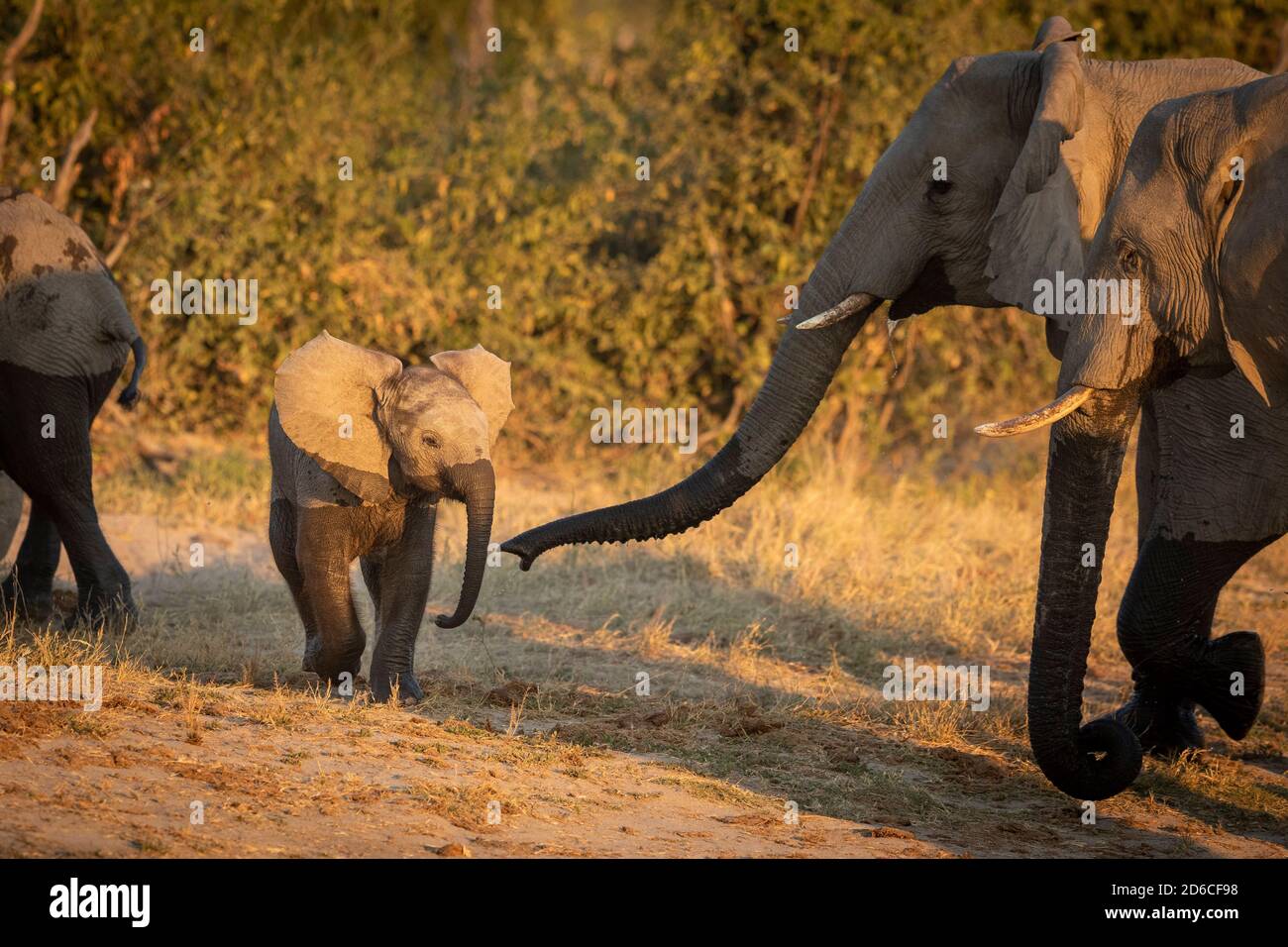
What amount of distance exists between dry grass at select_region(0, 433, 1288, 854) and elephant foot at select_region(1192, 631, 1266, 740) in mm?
281

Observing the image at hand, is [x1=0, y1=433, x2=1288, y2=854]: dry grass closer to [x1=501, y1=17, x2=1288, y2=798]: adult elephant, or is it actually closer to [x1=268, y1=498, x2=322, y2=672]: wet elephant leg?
[x1=268, y1=498, x2=322, y2=672]: wet elephant leg

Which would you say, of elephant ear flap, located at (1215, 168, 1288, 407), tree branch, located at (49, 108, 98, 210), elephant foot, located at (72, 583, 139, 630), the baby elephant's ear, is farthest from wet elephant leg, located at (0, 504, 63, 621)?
elephant ear flap, located at (1215, 168, 1288, 407)

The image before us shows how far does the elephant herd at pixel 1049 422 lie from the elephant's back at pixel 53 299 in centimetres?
5

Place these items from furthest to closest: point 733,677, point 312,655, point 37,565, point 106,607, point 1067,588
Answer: point 37,565, point 733,677, point 106,607, point 312,655, point 1067,588

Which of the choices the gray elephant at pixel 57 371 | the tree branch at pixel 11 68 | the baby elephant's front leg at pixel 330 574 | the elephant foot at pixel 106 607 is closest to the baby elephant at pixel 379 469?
the baby elephant's front leg at pixel 330 574

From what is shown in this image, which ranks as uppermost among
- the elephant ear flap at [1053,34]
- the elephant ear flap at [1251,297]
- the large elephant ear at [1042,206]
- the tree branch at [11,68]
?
the tree branch at [11,68]

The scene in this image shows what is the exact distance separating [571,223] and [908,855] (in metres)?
8.07

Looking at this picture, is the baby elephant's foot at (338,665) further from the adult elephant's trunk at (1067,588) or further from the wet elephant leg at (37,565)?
the adult elephant's trunk at (1067,588)

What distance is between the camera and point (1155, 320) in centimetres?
523

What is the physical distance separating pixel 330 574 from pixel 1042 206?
3140mm

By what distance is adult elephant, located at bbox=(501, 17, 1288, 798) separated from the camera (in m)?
6.34

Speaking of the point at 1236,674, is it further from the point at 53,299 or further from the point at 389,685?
the point at 53,299

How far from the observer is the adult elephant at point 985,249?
20.8ft

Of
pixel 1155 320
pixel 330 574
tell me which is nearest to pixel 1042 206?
pixel 1155 320
